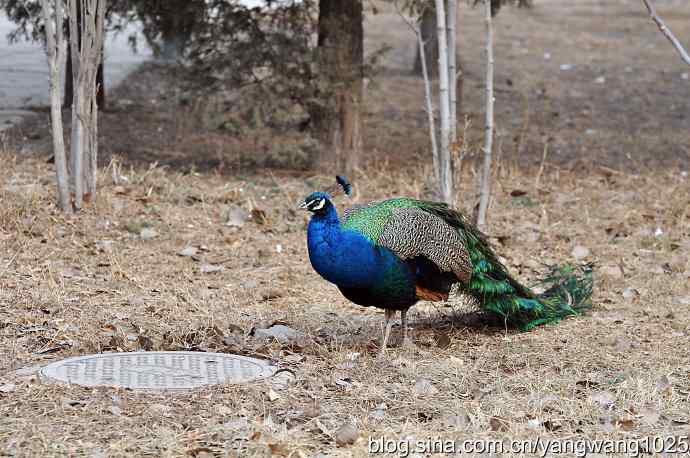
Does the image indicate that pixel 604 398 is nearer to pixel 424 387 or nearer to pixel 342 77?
pixel 424 387

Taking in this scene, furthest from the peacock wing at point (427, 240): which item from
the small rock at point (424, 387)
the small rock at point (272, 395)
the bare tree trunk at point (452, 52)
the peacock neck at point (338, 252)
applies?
the bare tree trunk at point (452, 52)

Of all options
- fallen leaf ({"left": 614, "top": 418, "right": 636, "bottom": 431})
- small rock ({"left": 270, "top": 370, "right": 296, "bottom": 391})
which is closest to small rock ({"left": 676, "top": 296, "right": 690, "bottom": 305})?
fallen leaf ({"left": 614, "top": 418, "right": 636, "bottom": 431})

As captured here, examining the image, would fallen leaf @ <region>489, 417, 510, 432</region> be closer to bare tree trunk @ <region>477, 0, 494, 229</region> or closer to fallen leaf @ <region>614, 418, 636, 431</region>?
fallen leaf @ <region>614, 418, 636, 431</region>

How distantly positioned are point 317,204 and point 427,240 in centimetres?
71

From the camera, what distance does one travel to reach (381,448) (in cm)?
411

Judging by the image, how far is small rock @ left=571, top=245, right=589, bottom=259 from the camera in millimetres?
7619

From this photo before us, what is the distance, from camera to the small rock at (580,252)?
7619 millimetres

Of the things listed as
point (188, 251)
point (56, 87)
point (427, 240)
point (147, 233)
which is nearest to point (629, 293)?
point (427, 240)

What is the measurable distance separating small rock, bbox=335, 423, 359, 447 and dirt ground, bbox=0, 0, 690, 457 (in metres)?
0.02

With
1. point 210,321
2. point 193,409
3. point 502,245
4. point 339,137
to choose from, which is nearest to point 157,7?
point 339,137

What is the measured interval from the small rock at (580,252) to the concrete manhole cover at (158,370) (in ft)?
10.6

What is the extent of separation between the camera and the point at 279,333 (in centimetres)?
570

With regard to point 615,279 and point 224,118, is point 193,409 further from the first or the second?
point 224,118

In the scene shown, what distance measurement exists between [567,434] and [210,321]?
2234mm
